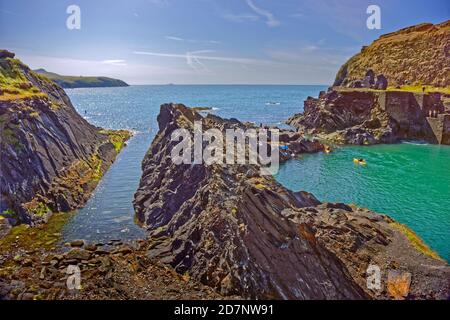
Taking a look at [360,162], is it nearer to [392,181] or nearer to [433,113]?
[392,181]

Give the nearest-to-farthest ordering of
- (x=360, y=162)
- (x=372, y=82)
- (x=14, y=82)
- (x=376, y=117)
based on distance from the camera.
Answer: (x=14, y=82), (x=360, y=162), (x=376, y=117), (x=372, y=82)

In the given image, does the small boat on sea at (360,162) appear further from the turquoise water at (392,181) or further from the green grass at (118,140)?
the green grass at (118,140)

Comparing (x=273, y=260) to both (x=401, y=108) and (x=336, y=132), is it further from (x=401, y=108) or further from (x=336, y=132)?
(x=401, y=108)

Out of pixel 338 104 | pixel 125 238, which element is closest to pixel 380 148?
pixel 338 104

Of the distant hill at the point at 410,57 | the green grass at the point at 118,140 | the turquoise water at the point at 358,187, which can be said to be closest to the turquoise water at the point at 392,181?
the turquoise water at the point at 358,187

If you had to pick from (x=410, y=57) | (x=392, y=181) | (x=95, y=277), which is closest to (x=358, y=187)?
(x=392, y=181)
